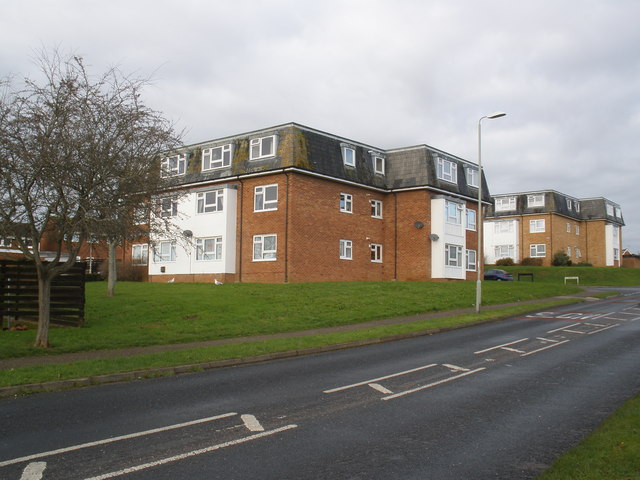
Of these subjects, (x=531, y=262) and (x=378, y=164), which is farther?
(x=531, y=262)

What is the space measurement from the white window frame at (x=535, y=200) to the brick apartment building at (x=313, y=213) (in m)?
27.2

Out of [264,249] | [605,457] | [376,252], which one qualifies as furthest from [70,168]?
[376,252]

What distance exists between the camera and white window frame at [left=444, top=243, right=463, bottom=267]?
37.9m

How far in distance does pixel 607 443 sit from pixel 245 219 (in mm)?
29388

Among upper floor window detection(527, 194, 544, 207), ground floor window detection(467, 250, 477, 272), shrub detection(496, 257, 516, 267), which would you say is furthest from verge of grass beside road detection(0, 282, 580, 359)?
upper floor window detection(527, 194, 544, 207)

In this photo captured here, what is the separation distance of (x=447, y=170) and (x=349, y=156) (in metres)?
7.73

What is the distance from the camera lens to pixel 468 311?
77.0 feet

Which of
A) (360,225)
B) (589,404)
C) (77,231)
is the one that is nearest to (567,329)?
(589,404)

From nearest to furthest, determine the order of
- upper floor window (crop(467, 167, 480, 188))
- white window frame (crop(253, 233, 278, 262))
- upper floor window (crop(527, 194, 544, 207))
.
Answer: white window frame (crop(253, 233, 278, 262))
upper floor window (crop(467, 167, 480, 188))
upper floor window (crop(527, 194, 544, 207))

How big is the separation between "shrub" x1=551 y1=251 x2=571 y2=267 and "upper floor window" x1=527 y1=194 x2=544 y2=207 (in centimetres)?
645

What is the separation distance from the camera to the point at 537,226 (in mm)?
65062

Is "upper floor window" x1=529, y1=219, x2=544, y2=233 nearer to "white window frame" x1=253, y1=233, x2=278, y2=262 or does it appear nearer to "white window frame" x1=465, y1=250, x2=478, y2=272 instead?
"white window frame" x1=465, y1=250, x2=478, y2=272

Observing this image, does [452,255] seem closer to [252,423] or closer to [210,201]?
[210,201]

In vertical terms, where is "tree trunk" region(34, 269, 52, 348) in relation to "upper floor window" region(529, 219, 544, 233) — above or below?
below
